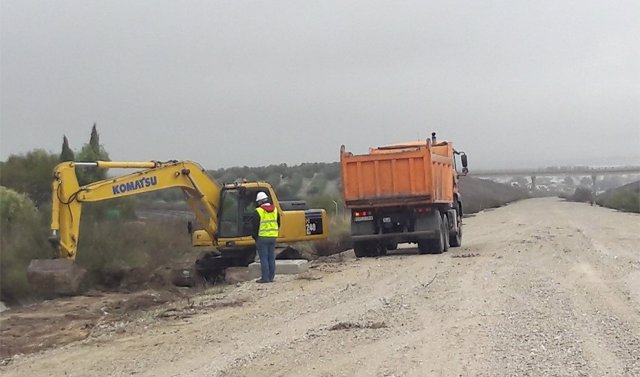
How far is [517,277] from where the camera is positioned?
56.7ft

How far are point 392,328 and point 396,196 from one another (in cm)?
1179

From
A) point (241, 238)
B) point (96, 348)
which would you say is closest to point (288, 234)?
point (241, 238)

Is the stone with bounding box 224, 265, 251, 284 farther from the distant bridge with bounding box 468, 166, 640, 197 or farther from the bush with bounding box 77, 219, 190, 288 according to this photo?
the distant bridge with bounding box 468, 166, 640, 197

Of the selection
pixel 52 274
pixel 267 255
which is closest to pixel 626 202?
pixel 267 255

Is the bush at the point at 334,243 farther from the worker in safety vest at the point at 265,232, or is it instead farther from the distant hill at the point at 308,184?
the worker in safety vest at the point at 265,232

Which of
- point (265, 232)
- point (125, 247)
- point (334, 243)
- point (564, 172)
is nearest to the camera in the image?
point (265, 232)

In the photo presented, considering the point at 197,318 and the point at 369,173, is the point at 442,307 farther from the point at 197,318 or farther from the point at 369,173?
the point at 369,173

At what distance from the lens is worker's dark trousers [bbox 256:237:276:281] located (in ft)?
62.4

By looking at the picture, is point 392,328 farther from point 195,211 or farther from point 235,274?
point 195,211

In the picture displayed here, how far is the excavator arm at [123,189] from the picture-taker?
19.4m

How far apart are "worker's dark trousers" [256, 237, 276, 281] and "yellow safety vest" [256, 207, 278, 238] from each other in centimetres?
11

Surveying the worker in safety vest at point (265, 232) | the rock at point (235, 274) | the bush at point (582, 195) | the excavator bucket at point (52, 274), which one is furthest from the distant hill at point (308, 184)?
the bush at point (582, 195)

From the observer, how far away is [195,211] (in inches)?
922

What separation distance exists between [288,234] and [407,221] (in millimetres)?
3205
